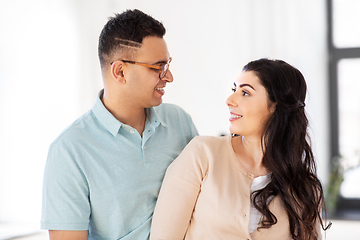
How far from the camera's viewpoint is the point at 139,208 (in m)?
1.58

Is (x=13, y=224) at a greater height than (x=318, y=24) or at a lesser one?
lesser

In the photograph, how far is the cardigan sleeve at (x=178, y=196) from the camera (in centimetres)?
153

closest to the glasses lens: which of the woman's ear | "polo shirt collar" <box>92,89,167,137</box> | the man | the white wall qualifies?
the man

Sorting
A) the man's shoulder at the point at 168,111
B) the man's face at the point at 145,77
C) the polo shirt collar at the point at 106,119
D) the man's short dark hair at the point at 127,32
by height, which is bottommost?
the man's shoulder at the point at 168,111

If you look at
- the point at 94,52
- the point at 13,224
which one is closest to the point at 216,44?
the point at 94,52

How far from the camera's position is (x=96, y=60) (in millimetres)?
3664

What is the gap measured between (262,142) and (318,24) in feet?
6.83

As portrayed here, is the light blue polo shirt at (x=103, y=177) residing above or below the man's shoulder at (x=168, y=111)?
below

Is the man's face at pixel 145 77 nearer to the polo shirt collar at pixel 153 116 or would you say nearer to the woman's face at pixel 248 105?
the polo shirt collar at pixel 153 116

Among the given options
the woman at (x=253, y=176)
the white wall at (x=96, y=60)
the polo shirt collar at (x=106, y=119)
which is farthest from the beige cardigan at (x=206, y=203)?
the white wall at (x=96, y=60)

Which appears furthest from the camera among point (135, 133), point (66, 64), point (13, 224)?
point (66, 64)

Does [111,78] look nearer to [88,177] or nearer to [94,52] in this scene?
[88,177]

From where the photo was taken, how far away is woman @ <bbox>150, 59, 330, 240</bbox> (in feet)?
5.08

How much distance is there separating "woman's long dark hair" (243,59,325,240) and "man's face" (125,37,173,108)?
0.43 m
